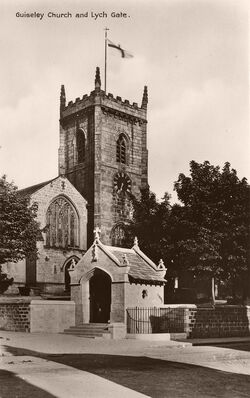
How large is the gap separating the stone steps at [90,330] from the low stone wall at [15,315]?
1974 mm

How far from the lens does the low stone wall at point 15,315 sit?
85.5 ft

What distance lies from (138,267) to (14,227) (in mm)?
9489

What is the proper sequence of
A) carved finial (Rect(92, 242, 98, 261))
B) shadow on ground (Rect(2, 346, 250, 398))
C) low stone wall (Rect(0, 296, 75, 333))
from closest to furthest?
shadow on ground (Rect(2, 346, 250, 398)) → low stone wall (Rect(0, 296, 75, 333)) → carved finial (Rect(92, 242, 98, 261))

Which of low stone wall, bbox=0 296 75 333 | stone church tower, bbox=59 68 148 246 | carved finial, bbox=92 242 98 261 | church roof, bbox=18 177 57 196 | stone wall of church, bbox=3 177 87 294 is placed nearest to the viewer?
low stone wall, bbox=0 296 75 333

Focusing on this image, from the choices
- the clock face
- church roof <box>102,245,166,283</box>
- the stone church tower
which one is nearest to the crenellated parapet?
the stone church tower

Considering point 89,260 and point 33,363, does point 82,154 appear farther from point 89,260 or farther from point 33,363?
point 33,363

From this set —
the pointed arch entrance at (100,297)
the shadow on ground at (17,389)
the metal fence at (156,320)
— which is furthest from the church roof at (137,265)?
the shadow on ground at (17,389)

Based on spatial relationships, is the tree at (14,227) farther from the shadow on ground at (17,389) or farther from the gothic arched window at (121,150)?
the gothic arched window at (121,150)

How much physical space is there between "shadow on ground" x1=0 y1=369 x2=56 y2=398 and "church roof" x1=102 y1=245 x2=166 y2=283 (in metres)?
14.1

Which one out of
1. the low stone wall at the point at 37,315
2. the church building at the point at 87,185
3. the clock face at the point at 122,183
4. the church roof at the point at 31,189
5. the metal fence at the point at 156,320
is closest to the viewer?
the metal fence at the point at 156,320

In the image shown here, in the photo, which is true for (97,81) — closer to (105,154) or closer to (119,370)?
(105,154)

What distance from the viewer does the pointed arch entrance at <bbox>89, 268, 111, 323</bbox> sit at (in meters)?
27.1

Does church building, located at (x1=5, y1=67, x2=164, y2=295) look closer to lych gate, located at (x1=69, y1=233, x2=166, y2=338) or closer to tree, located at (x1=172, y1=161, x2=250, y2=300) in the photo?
tree, located at (x1=172, y1=161, x2=250, y2=300)

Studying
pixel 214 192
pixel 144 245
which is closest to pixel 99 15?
pixel 214 192
